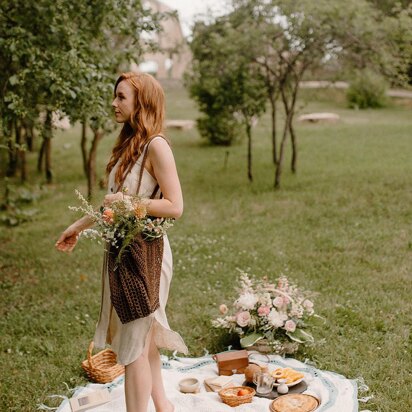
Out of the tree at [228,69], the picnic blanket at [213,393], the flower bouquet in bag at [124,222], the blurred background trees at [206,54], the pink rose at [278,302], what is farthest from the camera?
the tree at [228,69]

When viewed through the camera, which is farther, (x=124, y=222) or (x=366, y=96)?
(x=366, y=96)

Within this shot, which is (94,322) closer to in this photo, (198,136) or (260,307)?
(260,307)

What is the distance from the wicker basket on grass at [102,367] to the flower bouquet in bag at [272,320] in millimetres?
889

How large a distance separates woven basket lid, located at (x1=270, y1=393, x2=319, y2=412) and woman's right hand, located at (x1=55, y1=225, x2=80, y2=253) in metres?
1.66

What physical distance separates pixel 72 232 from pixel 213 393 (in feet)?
5.02

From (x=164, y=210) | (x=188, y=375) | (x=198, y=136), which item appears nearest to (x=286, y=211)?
(x=188, y=375)

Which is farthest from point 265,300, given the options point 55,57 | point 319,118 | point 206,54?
point 319,118

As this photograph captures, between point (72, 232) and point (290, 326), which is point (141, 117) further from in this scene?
point (290, 326)

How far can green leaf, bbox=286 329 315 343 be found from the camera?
475cm

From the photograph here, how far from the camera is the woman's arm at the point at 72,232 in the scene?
3725 millimetres

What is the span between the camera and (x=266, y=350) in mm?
4809

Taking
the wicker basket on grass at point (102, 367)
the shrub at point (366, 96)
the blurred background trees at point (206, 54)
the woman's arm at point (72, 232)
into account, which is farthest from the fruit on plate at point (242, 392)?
the shrub at point (366, 96)

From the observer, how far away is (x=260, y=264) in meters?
7.03

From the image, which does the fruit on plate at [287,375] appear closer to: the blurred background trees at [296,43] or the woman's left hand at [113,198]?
the woman's left hand at [113,198]
